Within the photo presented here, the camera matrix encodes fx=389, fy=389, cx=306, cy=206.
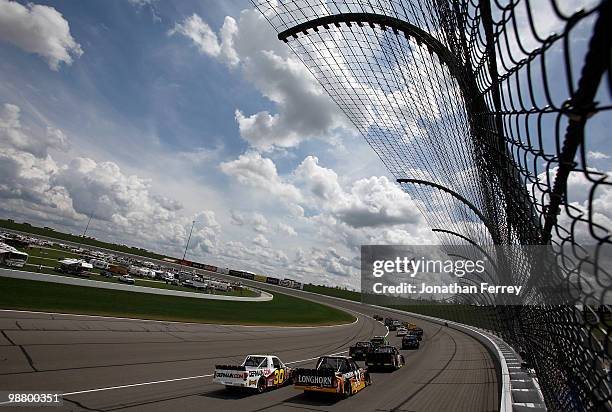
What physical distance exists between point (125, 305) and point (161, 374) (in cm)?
1970

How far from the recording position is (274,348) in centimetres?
2302

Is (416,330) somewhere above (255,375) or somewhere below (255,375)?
above

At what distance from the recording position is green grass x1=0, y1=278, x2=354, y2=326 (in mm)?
23422

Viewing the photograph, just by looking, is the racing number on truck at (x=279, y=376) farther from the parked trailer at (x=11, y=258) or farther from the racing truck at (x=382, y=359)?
the parked trailer at (x=11, y=258)

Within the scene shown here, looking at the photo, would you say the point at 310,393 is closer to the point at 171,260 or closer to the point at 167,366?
the point at 167,366

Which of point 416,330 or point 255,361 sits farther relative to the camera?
point 416,330

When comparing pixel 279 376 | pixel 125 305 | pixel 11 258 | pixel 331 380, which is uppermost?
pixel 11 258

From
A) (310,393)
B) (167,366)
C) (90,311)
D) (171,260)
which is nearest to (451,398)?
(310,393)

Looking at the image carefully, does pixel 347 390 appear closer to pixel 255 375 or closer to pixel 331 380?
pixel 331 380

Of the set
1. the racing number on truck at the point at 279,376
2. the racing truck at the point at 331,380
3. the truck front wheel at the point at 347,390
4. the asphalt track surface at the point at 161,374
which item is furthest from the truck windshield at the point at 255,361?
the truck front wheel at the point at 347,390

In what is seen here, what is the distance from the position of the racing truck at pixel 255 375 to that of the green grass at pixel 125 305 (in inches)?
614

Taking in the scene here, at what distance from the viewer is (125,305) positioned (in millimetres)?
29688

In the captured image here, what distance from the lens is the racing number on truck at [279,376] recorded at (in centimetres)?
1252

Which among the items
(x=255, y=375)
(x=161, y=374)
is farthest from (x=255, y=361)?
(x=161, y=374)
